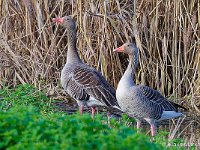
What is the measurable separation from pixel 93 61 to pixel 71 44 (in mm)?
594

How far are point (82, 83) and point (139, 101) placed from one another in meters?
1.32

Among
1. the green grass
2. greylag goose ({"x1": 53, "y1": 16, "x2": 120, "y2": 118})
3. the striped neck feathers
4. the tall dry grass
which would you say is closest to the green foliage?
greylag goose ({"x1": 53, "y1": 16, "x2": 120, "y2": 118})

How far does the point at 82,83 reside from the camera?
10.2 meters

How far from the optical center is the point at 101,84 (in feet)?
32.7

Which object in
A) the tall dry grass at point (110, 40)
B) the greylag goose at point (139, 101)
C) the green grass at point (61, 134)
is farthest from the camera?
the tall dry grass at point (110, 40)

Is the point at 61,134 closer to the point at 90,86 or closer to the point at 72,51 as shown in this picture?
the point at 90,86

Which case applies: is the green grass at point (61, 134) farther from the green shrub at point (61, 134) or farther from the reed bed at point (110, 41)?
the reed bed at point (110, 41)

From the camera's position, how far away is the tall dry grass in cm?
1029

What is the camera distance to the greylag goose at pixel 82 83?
9.88m

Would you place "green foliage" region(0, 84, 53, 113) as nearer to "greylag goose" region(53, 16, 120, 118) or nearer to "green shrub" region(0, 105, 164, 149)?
"greylag goose" region(53, 16, 120, 118)

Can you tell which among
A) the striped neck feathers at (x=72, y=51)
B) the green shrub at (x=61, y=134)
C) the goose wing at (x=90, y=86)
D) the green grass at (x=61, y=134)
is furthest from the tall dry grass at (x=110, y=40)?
the green shrub at (x=61, y=134)

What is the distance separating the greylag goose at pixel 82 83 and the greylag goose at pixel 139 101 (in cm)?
61

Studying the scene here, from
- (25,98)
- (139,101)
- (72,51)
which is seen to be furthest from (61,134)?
(72,51)

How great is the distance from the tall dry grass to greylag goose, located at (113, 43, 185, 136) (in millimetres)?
786
